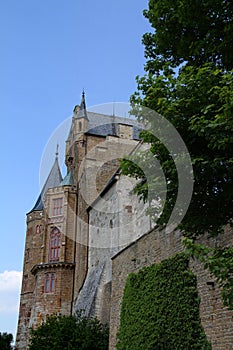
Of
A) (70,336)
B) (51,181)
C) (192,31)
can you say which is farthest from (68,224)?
(192,31)

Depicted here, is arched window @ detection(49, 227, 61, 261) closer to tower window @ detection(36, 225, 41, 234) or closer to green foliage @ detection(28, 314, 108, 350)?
tower window @ detection(36, 225, 41, 234)

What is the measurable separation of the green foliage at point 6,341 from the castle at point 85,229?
1.31m

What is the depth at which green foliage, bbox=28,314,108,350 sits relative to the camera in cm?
2017

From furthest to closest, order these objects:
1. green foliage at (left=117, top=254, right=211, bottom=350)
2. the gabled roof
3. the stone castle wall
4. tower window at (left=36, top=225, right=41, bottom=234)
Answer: tower window at (left=36, top=225, right=41, bottom=234) < the gabled roof < green foliage at (left=117, top=254, right=211, bottom=350) < the stone castle wall

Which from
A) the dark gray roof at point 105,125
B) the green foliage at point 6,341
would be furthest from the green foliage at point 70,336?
the dark gray roof at point 105,125

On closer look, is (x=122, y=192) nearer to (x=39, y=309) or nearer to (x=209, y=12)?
(x=39, y=309)

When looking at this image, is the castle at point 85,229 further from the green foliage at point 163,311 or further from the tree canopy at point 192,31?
the tree canopy at point 192,31

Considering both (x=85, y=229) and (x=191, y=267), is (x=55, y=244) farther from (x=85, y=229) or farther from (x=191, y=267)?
(x=191, y=267)

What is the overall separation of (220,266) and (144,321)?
7.08m

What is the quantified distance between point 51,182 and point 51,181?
0.43 ft

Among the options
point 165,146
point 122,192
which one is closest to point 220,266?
point 165,146

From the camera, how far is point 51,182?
39.9 metres

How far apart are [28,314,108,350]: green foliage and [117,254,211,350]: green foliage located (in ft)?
19.5

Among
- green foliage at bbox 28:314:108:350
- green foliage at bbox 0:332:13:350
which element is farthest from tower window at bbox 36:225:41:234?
green foliage at bbox 28:314:108:350
